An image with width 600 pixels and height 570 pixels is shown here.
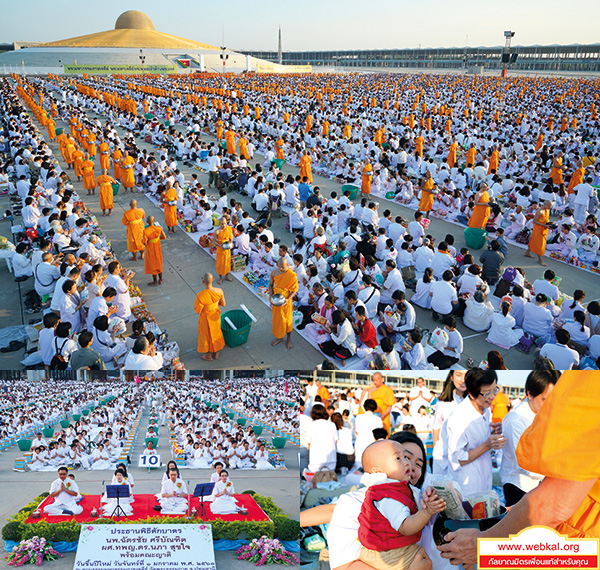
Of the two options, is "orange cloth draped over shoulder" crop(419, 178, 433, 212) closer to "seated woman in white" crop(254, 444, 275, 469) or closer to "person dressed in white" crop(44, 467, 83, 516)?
"seated woman in white" crop(254, 444, 275, 469)

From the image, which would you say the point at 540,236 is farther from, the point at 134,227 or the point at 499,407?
the point at 134,227

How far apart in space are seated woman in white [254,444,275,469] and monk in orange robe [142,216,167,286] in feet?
17.3

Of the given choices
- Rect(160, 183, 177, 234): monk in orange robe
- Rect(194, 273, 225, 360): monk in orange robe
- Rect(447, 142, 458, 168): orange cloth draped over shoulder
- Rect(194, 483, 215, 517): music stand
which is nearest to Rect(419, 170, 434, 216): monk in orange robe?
Rect(447, 142, 458, 168): orange cloth draped over shoulder

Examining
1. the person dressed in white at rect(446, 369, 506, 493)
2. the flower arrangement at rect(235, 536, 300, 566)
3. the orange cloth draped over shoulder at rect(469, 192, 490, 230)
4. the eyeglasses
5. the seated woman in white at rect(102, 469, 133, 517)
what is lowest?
the flower arrangement at rect(235, 536, 300, 566)

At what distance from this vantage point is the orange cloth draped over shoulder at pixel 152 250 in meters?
8.17

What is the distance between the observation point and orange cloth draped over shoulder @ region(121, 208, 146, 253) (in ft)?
29.3

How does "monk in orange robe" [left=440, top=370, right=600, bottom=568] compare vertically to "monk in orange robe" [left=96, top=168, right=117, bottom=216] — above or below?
below

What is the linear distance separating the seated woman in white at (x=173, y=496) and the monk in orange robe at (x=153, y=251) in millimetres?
5078

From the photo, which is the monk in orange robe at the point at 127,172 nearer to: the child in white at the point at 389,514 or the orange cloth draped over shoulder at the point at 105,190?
the orange cloth draped over shoulder at the point at 105,190

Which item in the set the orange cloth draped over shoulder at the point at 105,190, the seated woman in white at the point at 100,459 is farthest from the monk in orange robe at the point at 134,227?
the seated woman in white at the point at 100,459

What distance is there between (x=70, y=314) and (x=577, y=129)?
2744cm

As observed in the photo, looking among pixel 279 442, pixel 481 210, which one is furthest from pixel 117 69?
pixel 279 442

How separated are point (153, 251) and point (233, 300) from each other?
1811 mm

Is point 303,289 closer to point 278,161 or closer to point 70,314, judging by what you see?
point 70,314
